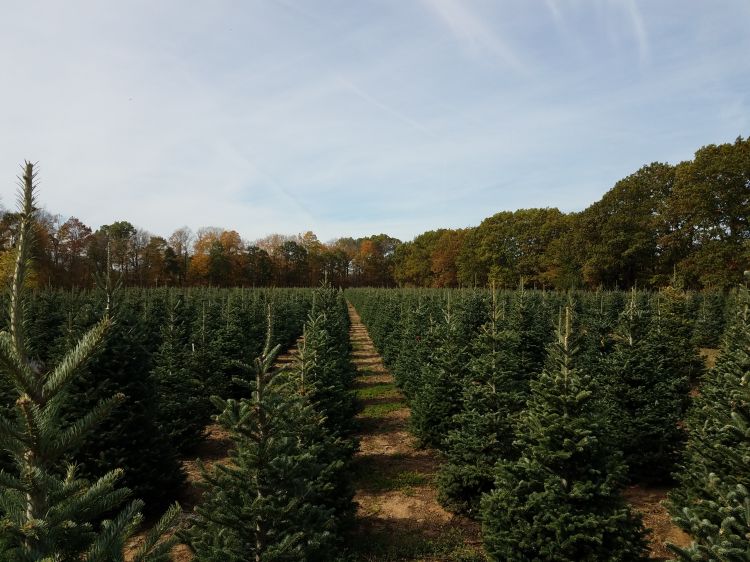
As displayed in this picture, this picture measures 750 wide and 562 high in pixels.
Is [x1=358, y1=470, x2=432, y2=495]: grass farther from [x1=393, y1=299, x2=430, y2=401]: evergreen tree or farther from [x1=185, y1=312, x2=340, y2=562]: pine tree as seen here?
[x1=185, y1=312, x2=340, y2=562]: pine tree

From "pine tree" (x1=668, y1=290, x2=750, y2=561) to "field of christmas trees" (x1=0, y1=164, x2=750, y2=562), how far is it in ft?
0.11

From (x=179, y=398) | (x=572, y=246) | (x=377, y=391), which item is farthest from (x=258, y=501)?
(x=572, y=246)

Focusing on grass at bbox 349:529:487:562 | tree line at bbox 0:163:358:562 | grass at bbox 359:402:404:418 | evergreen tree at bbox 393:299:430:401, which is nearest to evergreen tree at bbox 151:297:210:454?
tree line at bbox 0:163:358:562

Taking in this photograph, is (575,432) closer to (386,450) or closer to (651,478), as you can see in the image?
(651,478)

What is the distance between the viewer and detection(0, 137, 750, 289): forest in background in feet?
105

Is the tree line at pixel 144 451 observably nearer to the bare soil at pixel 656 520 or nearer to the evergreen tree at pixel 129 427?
the evergreen tree at pixel 129 427

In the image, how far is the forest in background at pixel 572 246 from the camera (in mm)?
32125

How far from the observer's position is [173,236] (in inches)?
3135

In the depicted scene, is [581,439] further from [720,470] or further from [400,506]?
[400,506]

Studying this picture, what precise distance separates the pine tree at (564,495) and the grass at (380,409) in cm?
776

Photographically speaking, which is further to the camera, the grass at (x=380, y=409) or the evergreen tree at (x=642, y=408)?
the grass at (x=380, y=409)

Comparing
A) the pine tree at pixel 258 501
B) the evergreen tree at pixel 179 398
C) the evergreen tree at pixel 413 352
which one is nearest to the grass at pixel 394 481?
the evergreen tree at pixel 413 352

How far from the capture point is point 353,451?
7785 millimetres

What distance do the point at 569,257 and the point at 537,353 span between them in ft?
117
